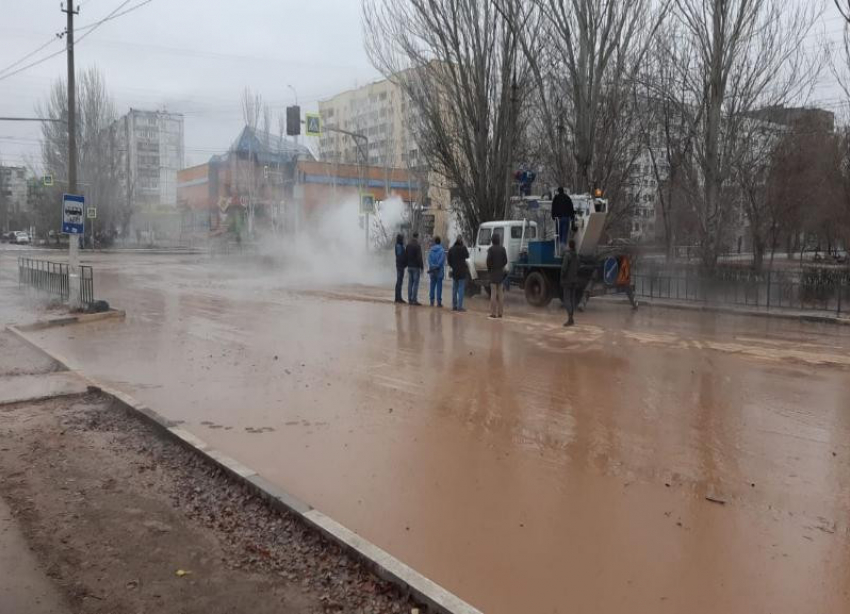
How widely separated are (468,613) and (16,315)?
635 inches

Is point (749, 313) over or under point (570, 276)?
under

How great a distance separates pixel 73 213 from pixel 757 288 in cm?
1667

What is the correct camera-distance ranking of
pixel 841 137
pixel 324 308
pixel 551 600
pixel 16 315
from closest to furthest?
pixel 551 600 < pixel 16 315 < pixel 324 308 < pixel 841 137

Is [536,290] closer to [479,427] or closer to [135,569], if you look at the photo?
[479,427]

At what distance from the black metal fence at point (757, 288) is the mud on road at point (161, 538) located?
15476mm

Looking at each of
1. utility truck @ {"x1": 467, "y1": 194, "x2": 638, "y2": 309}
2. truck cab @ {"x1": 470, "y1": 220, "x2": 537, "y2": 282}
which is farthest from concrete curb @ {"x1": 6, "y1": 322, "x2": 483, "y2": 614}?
truck cab @ {"x1": 470, "y1": 220, "x2": 537, "y2": 282}

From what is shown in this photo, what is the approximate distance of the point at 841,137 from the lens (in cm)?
2422

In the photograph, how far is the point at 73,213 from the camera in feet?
49.3

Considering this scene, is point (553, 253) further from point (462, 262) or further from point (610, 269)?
point (462, 262)

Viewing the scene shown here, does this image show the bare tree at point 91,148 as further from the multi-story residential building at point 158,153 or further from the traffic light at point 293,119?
the traffic light at point 293,119

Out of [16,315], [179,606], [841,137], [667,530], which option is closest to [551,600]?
[667,530]

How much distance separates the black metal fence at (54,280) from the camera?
16391 millimetres

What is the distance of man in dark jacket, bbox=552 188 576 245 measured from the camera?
17016 millimetres

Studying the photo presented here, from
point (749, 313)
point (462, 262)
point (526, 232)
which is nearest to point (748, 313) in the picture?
point (749, 313)
